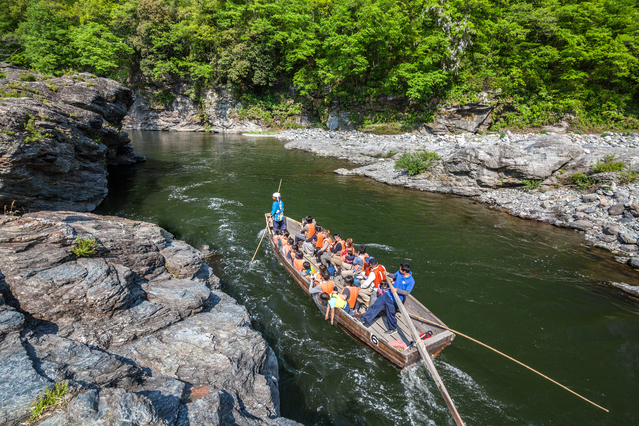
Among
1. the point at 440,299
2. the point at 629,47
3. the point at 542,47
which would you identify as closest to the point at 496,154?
the point at 440,299

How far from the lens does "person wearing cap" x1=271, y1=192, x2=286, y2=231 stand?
39.2ft

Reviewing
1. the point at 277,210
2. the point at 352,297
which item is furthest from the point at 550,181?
the point at 277,210

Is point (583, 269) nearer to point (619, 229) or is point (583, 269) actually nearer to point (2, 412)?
point (619, 229)

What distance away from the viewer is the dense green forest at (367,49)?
2620 centimetres

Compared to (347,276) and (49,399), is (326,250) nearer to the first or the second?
(347,276)

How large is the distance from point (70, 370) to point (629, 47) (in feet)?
134

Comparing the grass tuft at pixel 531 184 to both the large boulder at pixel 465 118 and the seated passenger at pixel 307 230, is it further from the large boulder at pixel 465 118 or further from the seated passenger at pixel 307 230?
the large boulder at pixel 465 118

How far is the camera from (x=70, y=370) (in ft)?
12.2

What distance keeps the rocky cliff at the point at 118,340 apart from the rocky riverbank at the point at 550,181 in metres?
14.3

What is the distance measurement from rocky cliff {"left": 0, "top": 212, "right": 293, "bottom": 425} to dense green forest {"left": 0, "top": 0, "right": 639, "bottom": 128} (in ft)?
107

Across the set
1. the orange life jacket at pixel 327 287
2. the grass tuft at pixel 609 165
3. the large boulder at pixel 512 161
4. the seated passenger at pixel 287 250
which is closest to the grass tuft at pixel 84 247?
the orange life jacket at pixel 327 287

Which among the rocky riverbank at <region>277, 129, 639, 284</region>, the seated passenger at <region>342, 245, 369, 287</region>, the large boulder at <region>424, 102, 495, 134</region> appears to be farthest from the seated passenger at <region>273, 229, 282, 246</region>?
the large boulder at <region>424, 102, 495, 134</region>

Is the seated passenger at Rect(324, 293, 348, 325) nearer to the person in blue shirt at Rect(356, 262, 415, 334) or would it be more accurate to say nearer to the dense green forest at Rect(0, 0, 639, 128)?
the person in blue shirt at Rect(356, 262, 415, 334)

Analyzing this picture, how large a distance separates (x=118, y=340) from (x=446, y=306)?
27.7 ft
